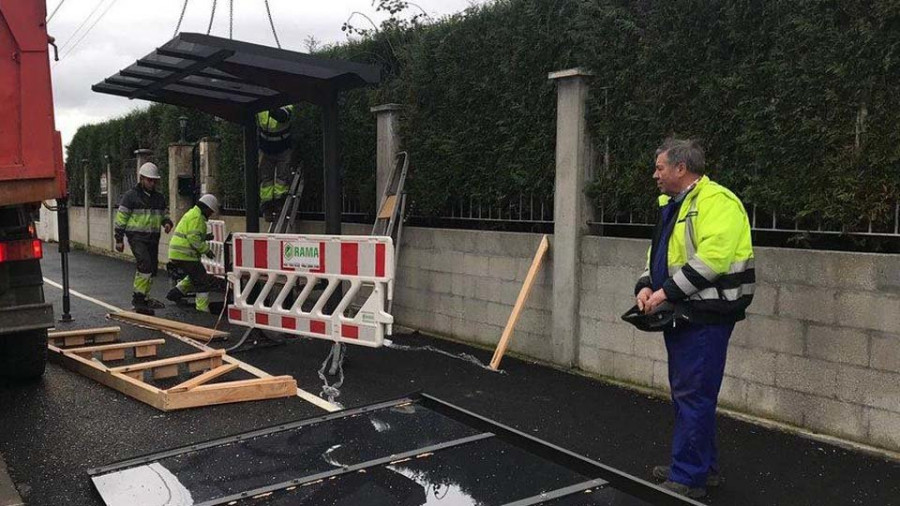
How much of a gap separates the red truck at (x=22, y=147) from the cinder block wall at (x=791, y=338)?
169 inches

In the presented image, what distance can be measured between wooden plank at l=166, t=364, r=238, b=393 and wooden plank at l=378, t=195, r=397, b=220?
9.51 ft

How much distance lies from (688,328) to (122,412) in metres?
4.21

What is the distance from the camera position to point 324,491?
279cm

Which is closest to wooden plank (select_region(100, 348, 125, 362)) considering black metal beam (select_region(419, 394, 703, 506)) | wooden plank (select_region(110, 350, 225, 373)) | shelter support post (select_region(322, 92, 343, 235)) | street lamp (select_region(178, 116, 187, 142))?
wooden plank (select_region(110, 350, 225, 373))

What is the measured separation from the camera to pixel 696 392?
148 inches

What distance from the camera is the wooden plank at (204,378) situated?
5609mm

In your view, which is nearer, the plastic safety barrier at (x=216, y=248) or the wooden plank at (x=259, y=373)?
the wooden plank at (x=259, y=373)

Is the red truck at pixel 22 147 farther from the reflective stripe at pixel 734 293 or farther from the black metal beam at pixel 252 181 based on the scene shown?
the black metal beam at pixel 252 181

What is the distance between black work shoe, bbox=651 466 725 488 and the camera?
4086mm

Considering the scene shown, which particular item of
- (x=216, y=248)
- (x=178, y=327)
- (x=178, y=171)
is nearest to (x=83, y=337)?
(x=178, y=327)

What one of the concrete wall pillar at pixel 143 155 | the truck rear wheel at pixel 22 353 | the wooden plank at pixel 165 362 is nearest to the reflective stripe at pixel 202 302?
the wooden plank at pixel 165 362

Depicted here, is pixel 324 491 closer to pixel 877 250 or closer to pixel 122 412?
pixel 122 412

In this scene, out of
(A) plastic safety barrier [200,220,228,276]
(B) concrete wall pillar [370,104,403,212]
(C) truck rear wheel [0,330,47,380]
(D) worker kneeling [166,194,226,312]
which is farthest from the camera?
(A) plastic safety barrier [200,220,228,276]

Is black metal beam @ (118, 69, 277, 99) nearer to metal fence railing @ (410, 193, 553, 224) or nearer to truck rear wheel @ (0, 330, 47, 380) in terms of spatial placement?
metal fence railing @ (410, 193, 553, 224)
